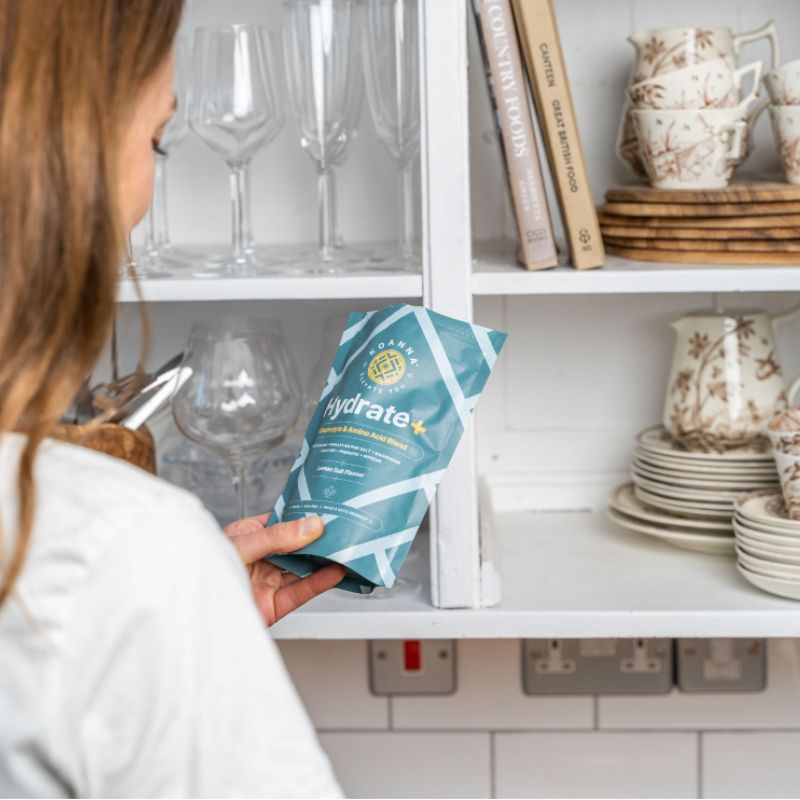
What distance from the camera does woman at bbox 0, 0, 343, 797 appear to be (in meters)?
0.55

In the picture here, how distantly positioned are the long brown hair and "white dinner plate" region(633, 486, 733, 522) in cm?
83

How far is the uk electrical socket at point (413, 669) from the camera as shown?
153 centimetres

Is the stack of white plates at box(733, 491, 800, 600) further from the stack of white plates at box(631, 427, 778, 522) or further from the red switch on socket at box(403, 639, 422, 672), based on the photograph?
the red switch on socket at box(403, 639, 422, 672)

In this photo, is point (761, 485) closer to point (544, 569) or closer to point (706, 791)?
point (544, 569)

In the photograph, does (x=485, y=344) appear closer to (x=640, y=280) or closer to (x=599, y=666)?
(x=640, y=280)

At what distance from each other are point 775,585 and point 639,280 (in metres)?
0.32

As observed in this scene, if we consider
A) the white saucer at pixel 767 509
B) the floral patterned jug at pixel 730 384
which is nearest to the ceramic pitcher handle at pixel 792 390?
the floral patterned jug at pixel 730 384

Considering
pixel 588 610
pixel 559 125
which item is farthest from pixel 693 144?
pixel 588 610

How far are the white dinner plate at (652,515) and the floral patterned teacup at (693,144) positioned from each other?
13.7 inches

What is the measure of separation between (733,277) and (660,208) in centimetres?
11

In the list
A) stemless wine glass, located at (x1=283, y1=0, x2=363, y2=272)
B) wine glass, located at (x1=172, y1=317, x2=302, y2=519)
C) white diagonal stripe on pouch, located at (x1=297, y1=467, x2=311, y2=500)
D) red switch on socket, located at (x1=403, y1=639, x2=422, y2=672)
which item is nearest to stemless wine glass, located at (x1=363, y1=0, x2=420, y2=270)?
stemless wine glass, located at (x1=283, y1=0, x2=363, y2=272)

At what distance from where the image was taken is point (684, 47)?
4.01 ft

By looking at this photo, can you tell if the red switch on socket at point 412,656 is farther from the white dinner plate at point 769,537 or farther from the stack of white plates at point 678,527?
the white dinner plate at point 769,537

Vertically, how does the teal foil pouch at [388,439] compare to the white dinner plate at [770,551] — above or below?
above
